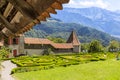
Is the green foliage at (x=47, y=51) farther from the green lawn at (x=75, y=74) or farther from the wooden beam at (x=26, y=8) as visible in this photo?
the wooden beam at (x=26, y=8)

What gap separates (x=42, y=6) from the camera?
3447 mm

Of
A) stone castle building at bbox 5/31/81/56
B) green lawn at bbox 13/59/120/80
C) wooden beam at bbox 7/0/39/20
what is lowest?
green lawn at bbox 13/59/120/80

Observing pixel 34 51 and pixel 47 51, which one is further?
pixel 34 51

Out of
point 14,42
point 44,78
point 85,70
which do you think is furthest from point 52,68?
point 14,42

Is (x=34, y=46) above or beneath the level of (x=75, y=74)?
above

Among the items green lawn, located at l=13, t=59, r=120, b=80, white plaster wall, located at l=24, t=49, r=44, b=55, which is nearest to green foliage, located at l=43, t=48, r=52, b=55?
white plaster wall, located at l=24, t=49, r=44, b=55

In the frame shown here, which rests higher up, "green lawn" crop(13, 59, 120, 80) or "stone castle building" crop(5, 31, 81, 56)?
"stone castle building" crop(5, 31, 81, 56)

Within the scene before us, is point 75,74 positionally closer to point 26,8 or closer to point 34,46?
Answer: point 26,8

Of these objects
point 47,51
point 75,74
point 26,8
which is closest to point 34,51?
point 47,51

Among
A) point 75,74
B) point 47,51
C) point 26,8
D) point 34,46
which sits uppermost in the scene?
point 34,46

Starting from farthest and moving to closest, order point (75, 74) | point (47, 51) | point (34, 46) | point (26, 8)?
point (34, 46) < point (47, 51) < point (75, 74) < point (26, 8)

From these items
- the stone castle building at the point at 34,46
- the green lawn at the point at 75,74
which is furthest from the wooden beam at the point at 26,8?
the stone castle building at the point at 34,46

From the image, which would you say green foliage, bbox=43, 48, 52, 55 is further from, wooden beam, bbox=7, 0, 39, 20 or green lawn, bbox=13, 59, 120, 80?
wooden beam, bbox=7, 0, 39, 20

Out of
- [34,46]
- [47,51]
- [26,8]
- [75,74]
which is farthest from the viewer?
[34,46]
